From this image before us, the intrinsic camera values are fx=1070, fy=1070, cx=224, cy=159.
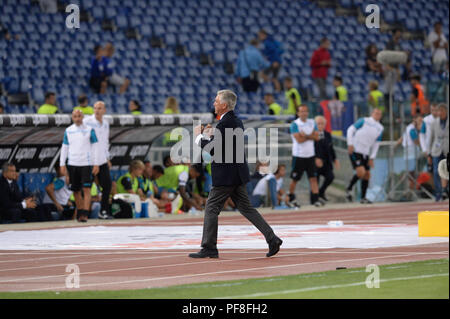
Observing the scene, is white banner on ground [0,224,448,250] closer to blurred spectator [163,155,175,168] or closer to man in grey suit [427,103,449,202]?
blurred spectator [163,155,175,168]

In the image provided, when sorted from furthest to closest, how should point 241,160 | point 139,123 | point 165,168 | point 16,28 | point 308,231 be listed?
point 16,28 < point 165,168 < point 139,123 < point 308,231 < point 241,160

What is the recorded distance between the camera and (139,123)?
2255 centimetres

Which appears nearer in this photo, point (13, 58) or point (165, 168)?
point (165, 168)

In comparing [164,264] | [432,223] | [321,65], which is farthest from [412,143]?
[164,264]

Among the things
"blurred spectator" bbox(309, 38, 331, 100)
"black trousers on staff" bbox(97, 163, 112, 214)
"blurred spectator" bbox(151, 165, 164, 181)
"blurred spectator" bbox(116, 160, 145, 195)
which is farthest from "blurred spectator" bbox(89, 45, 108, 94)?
"black trousers on staff" bbox(97, 163, 112, 214)

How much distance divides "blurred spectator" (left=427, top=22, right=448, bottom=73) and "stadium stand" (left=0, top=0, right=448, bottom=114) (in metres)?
0.67

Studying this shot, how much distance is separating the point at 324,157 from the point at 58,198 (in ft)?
25.0

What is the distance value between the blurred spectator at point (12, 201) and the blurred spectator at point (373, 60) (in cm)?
1893

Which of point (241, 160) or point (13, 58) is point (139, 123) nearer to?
point (13, 58)

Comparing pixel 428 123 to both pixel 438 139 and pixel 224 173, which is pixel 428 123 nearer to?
pixel 438 139

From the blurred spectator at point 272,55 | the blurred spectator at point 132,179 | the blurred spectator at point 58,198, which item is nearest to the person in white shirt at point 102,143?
the blurred spectator at point 58,198

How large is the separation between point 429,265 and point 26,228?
997 centimetres

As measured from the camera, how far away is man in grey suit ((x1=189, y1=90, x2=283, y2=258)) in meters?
12.8
